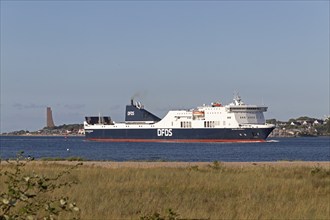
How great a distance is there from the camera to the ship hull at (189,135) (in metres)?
96.4

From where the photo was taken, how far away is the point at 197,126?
9769 centimetres

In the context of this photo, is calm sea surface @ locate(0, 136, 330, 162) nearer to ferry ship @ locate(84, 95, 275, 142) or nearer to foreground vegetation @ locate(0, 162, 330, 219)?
ferry ship @ locate(84, 95, 275, 142)

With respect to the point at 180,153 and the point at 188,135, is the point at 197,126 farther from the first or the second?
the point at 180,153

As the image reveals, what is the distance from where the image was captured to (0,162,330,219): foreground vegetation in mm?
11859

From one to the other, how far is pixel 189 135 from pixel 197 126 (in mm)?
1938

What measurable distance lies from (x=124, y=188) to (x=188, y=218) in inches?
206

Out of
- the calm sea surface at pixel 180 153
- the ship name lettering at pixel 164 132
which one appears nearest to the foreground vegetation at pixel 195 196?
the calm sea surface at pixel 180 153

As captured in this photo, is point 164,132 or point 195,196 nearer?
point 195,196

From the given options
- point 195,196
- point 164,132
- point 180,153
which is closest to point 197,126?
point 164,132

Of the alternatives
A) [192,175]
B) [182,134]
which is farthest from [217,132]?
[192,175]

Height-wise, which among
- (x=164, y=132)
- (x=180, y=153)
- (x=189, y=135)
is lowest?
(x=180, y=153)

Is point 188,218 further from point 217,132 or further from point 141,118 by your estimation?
point 141,118

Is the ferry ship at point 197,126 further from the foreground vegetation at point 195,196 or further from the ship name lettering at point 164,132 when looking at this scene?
the foreground vegetation at point 195,196

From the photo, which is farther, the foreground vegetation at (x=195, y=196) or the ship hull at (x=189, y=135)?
the ship hull at (x=189, y=135)
